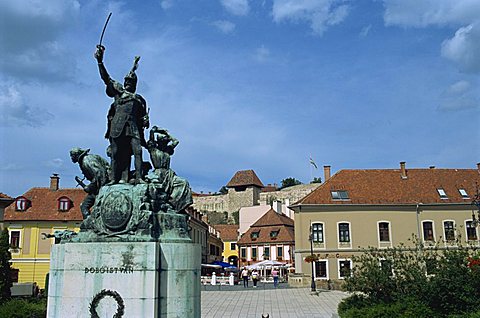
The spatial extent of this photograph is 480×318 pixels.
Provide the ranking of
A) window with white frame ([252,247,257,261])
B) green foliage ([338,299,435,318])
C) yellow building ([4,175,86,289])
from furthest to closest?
window with white frame ([252,247,257,261]) → yellow building ([4,175,86,289]) → green foliage ([338,299,435,318])

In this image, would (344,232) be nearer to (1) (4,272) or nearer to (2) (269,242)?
(2) (269,242)

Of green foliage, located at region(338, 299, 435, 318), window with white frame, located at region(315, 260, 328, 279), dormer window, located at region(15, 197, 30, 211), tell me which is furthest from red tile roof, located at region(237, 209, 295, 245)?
green foliage, located at region(338, 299, 435, 318)

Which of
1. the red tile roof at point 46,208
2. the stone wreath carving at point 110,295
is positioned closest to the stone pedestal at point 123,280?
the stone wreath carving at point 110,295

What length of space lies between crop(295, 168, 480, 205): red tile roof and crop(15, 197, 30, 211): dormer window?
21832 millimetres

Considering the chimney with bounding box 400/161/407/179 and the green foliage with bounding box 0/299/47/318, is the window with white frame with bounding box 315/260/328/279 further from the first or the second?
the green foliage with bounding box 0/299/47/318

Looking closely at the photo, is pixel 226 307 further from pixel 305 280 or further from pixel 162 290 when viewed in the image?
pixel 305 280

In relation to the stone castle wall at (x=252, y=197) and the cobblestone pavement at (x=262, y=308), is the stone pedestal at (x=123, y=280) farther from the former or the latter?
the stone castle wall at (x=252, y=197)

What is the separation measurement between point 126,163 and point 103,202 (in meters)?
1.19

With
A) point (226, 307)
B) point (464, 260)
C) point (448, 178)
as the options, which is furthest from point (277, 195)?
point (464, 260)

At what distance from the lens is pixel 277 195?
357 ft

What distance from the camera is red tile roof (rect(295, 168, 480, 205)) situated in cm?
3859

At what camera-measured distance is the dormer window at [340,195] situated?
1522 inches

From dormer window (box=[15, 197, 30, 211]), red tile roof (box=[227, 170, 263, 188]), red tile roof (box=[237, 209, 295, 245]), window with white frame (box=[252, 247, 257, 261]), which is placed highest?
red tile roof (box=[227, 170, 263, 188])

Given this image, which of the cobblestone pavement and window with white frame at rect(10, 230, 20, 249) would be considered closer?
the cobblestone pavement
